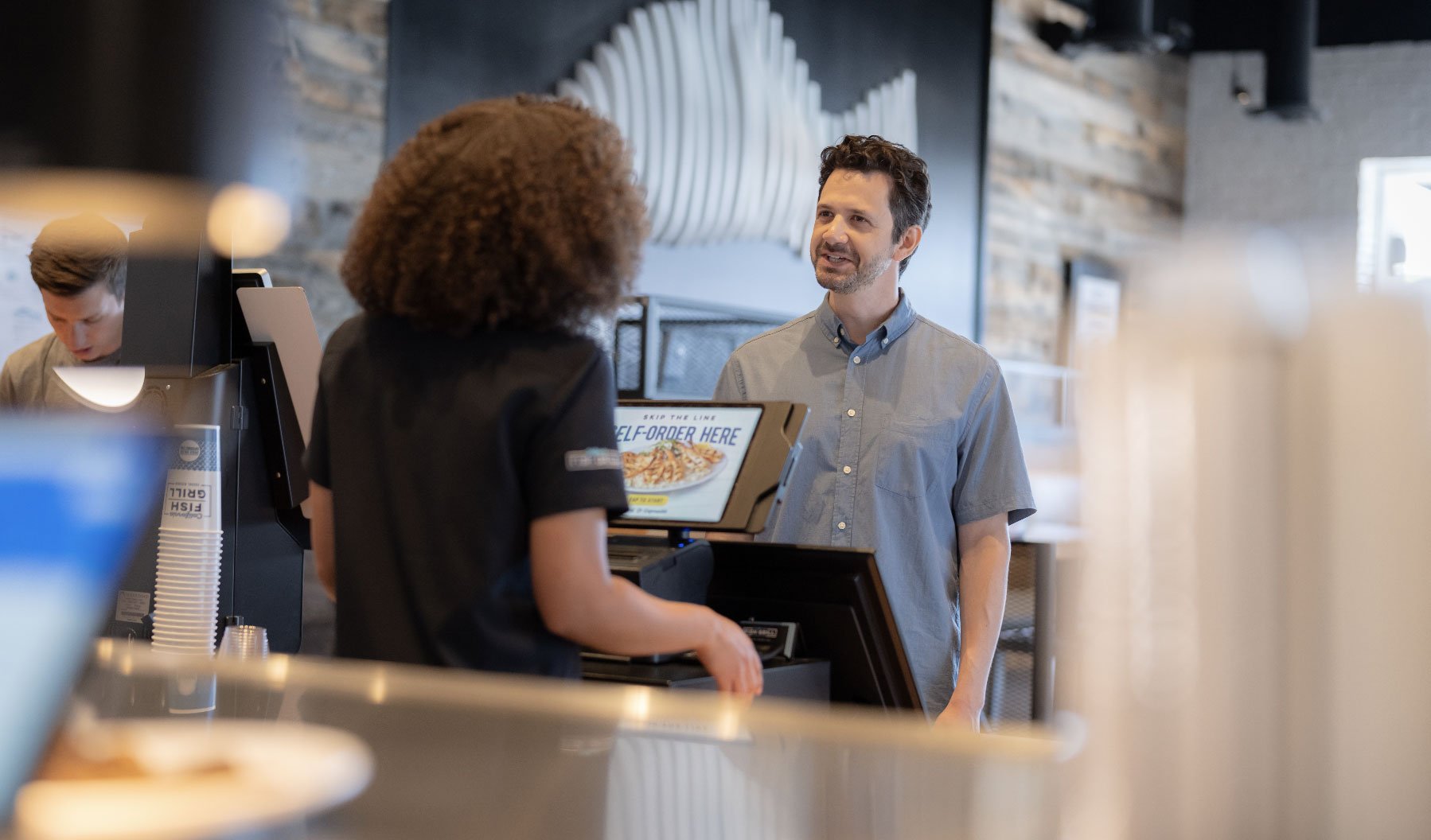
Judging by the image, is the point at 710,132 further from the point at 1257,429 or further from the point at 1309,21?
the point at 1257,429

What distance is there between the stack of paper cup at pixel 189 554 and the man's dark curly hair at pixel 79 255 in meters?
0.25

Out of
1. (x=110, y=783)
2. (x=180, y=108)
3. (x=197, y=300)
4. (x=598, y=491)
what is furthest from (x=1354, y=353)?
(x=197, y=300)

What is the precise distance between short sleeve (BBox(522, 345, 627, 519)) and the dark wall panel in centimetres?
288

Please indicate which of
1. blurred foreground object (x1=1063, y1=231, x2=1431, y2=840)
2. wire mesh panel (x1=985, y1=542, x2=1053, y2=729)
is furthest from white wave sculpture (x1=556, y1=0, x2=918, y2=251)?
blurred foreground object (x1=1063, y1=231, x2=1431, y2=840)

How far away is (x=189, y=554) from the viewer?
1638mm

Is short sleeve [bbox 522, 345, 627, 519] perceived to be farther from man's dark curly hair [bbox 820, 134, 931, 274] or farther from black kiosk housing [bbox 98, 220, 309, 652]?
man's dark curly hair [bbox 820, 134, 931, 274]

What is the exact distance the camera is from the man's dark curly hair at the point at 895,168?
6.82ft

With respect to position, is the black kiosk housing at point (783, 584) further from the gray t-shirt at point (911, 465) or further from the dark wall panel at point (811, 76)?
the dark wall panel at point (811, 76)

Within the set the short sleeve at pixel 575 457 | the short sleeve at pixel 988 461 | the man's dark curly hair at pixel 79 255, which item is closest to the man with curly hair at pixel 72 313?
the man's dark curly hair at pixel 79 255

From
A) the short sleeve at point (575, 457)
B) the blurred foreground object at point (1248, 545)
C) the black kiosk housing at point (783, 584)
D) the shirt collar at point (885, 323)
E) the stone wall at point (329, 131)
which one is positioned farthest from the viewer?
the stone wall at point (329, 131)

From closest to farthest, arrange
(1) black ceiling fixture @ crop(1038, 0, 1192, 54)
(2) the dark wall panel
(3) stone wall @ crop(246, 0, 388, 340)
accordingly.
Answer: (3) stone wall @ crop(246, 0, 388, 340) < (2) the dark wall panel < (1) black ceiling fixture @ crop(1038, 0, 1192, 54)

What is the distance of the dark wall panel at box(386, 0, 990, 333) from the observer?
12.8 ft

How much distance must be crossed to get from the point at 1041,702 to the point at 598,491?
244cm

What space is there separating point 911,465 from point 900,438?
→ 0.04 m
